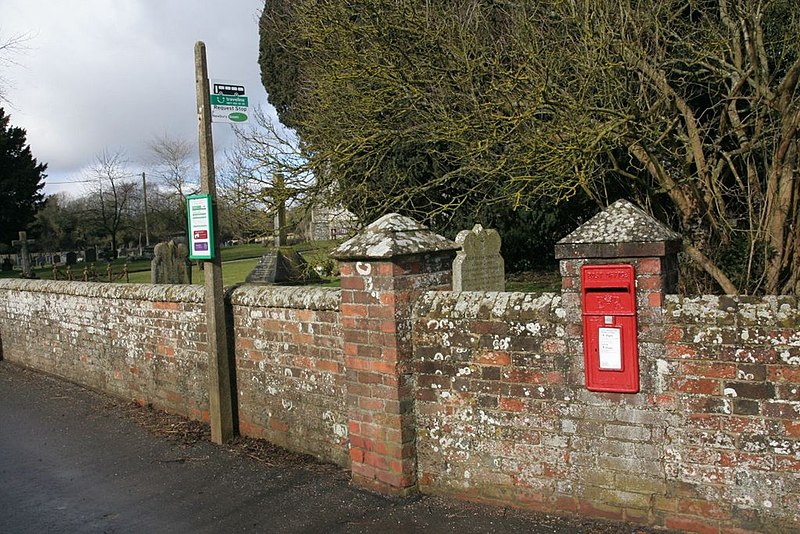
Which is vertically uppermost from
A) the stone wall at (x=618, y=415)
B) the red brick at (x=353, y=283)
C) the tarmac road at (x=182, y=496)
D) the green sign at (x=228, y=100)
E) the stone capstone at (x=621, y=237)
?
the green sign at (x=228, y=100)

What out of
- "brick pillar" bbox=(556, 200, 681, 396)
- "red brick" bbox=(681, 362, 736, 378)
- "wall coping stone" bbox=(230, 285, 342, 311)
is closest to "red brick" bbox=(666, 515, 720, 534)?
"brick pillar" bbox=(556, 200, 681, 396)

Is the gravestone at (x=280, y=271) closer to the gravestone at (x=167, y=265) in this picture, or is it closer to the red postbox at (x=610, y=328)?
the gravestone at (x=167, y=265)

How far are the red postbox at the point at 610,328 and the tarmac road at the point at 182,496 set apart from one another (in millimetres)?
847

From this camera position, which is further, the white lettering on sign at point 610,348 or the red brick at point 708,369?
the white lettering on sign at point 610,348

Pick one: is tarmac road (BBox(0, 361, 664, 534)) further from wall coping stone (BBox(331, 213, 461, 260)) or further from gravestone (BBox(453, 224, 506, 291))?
gravestone (BBox(453, 224, 506, 291))

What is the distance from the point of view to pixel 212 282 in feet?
21.7

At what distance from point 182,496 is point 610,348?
3.45 metres

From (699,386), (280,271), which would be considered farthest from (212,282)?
(280,271)

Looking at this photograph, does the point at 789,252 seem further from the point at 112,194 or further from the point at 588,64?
the point at 112,194

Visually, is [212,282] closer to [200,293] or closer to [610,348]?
[200,293]

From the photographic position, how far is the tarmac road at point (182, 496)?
14.7 ft

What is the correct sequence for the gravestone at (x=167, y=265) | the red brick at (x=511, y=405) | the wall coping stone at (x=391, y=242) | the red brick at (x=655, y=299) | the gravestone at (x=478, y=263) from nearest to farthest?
the red brick at (x=655, y=299) → the red brick at (x=511, y=405) → the wall coping stone at (x=391, y=242) → the gravestone at (x=478, y=263) → the gravestone at (x=167, y=265)

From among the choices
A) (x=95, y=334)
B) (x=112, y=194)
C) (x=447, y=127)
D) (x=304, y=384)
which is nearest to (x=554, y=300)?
(x=304, y=384)

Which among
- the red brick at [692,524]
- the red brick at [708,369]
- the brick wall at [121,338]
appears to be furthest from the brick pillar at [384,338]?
the brick wall at [121,338]
